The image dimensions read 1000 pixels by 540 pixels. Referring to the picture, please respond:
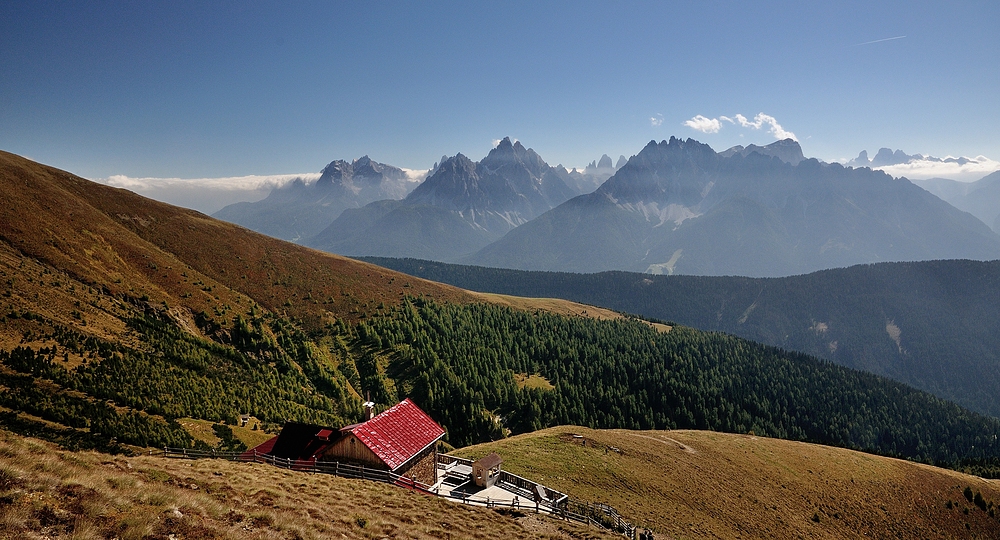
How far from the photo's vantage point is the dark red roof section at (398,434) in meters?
37.2

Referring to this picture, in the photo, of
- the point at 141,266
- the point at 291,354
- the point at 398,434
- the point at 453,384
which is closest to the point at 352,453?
the point at 398,434

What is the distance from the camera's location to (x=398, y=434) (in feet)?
130

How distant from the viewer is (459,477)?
145ft

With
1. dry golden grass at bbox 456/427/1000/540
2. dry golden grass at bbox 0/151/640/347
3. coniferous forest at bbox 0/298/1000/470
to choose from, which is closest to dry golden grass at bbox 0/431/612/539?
dry golden grass at bbox 456/427/1000/540

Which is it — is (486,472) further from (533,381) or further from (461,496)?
(533,381)

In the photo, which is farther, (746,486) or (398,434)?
(746,486)

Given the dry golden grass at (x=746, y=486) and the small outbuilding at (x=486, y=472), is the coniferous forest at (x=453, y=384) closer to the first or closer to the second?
the small outbuilding at (x=486, y=472)

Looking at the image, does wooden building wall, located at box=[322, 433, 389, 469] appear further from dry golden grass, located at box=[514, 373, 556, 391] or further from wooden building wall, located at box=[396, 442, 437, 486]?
dry golden grass, located at box=[514, 373, 556, 391]

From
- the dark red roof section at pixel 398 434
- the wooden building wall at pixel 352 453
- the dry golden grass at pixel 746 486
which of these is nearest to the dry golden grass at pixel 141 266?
the wooden building wall at pixel 352 453

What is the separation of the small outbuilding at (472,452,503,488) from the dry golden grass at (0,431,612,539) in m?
8.26

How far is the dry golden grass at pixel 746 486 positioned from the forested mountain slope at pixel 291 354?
40697 mm

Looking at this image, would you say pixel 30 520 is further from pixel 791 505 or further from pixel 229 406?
pixel 791 505

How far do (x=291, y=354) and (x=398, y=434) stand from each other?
7849 centimetres

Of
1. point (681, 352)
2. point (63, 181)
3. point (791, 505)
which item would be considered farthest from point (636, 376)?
point (63, 181)
